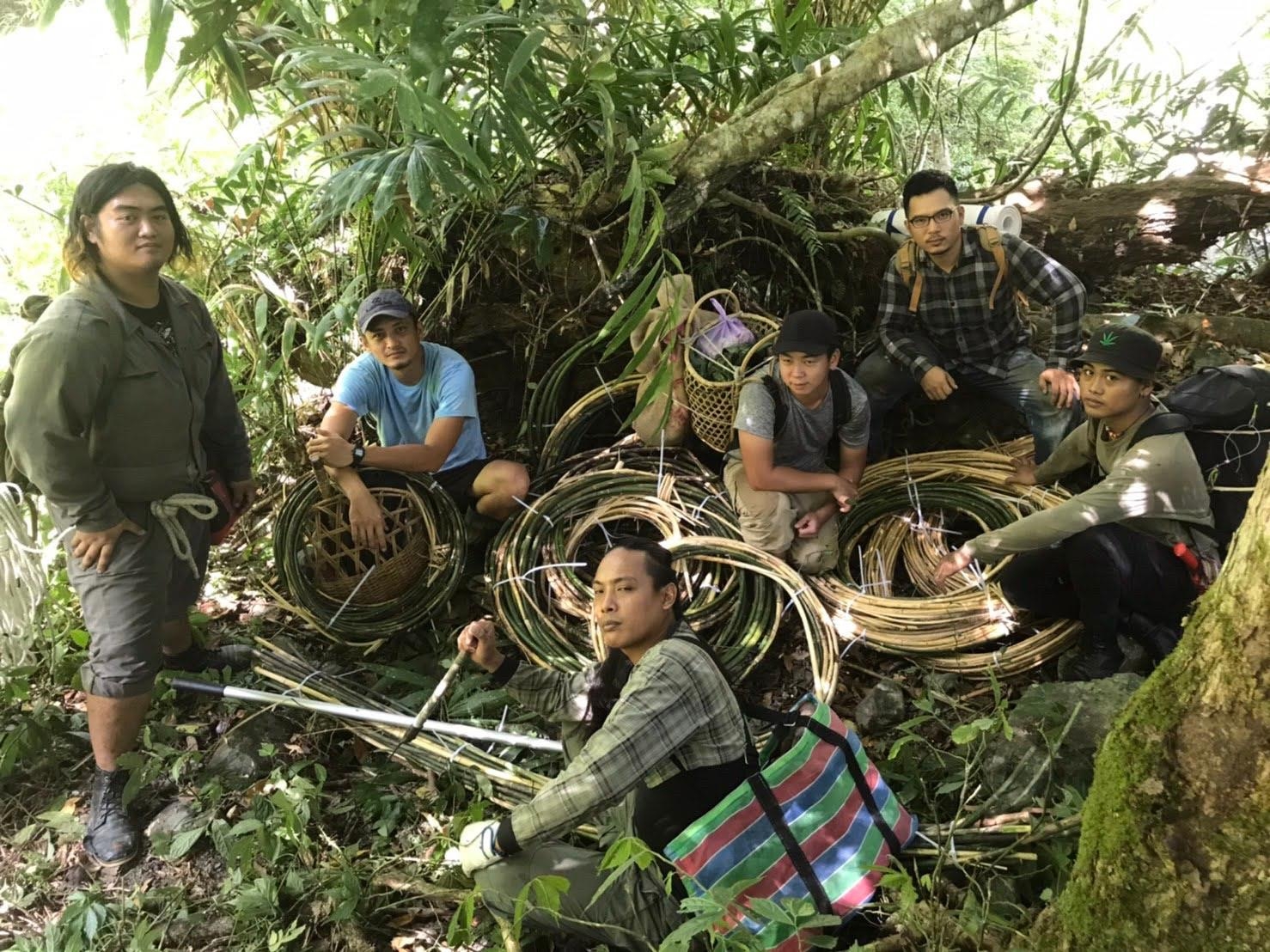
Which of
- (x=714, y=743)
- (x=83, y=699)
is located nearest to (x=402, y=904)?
Answer: (x=714, y=743)

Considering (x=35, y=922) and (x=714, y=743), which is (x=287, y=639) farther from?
(x=714, y=743)

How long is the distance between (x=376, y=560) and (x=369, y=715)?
889mm

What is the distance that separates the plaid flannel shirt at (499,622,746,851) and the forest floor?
0.32 metres

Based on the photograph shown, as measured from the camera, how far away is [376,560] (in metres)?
3.45

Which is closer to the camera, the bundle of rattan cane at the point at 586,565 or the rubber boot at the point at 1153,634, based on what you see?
the rubber boot at the point at 1153,634

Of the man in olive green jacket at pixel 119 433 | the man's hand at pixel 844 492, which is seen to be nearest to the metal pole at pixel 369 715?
the man in olive green jacket at pixel 119 433

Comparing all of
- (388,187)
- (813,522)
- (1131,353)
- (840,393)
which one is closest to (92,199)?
(388,187)

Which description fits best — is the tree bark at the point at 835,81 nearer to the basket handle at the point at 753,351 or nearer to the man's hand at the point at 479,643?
the basket handle at the point at 753,351

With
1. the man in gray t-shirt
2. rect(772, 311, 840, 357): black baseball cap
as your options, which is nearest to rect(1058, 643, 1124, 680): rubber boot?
the man in gray t-shirt

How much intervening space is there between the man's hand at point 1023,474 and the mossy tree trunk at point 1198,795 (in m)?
1.81

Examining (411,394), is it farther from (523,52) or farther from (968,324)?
(968,324)

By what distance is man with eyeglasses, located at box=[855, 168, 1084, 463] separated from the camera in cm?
315

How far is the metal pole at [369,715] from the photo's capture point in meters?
2.62

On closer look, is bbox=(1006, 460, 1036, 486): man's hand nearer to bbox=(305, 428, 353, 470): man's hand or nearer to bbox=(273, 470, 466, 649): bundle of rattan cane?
bbox=(273, 470, 466, 649): bundle of rattan cane
